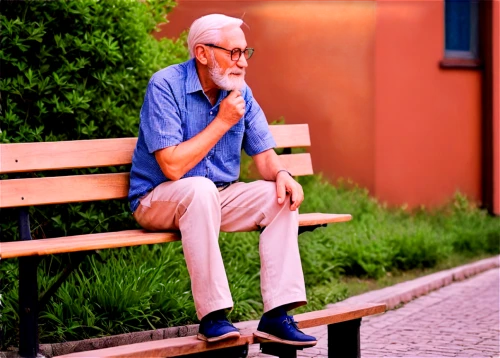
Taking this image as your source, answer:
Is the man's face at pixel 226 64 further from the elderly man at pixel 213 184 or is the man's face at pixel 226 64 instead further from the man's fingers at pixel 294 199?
the man's fingers at pixel 294 199

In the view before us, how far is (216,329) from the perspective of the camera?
4.01 meters

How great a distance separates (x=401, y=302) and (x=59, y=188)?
3.04 metres

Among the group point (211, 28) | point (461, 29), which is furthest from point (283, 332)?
point (461, 29)

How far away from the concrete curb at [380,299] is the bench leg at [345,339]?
90 cm

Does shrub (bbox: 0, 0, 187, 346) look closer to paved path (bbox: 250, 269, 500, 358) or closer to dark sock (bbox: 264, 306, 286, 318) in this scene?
paved path (bbox: 250, 269, 500, 358)

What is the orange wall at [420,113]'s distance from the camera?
32.2 feet

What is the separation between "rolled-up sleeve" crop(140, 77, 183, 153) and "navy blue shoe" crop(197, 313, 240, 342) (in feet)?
2.67

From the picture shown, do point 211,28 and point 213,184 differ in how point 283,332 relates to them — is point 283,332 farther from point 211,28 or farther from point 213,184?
point 211,28

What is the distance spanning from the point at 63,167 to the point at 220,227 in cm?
80

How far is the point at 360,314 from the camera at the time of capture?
15.1 feet

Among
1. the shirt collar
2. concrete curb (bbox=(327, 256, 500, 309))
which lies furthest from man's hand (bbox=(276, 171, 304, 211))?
concrete curb (bbox=(327, 256, 500, 309))

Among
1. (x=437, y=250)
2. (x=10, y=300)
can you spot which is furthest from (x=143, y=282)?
(x=437, y=250)

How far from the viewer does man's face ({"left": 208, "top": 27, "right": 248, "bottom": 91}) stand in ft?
14.9

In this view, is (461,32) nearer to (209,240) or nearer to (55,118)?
(55,118)
